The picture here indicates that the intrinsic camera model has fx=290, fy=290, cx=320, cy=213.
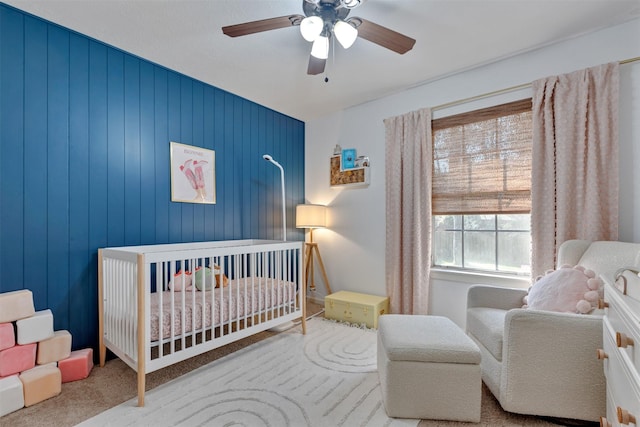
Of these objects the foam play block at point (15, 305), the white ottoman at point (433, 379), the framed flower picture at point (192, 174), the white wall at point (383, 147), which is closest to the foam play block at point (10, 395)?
the foam play block at point (15, 305)

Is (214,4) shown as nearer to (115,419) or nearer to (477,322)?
(115,419)

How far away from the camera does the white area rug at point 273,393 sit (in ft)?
4.95

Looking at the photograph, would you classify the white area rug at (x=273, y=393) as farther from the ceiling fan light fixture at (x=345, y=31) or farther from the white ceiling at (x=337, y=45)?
the white ceiling at (x=337, y=45)

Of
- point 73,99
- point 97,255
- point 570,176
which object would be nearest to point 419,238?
point 570,176

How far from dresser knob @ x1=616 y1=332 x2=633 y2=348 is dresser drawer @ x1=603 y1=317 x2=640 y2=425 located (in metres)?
0.02

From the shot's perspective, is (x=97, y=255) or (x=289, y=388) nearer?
(x=289, y=388)

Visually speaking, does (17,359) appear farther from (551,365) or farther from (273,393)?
(551,365)

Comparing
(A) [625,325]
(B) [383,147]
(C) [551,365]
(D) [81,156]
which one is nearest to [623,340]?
(A) [625,325]

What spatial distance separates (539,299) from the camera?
1.74 metres

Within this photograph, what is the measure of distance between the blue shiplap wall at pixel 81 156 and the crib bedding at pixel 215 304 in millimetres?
582

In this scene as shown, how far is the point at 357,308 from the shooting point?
2.90 meters

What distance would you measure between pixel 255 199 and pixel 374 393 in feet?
7.46

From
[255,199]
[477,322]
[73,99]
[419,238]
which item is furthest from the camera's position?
[255,199]

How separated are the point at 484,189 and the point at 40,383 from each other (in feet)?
11.1
